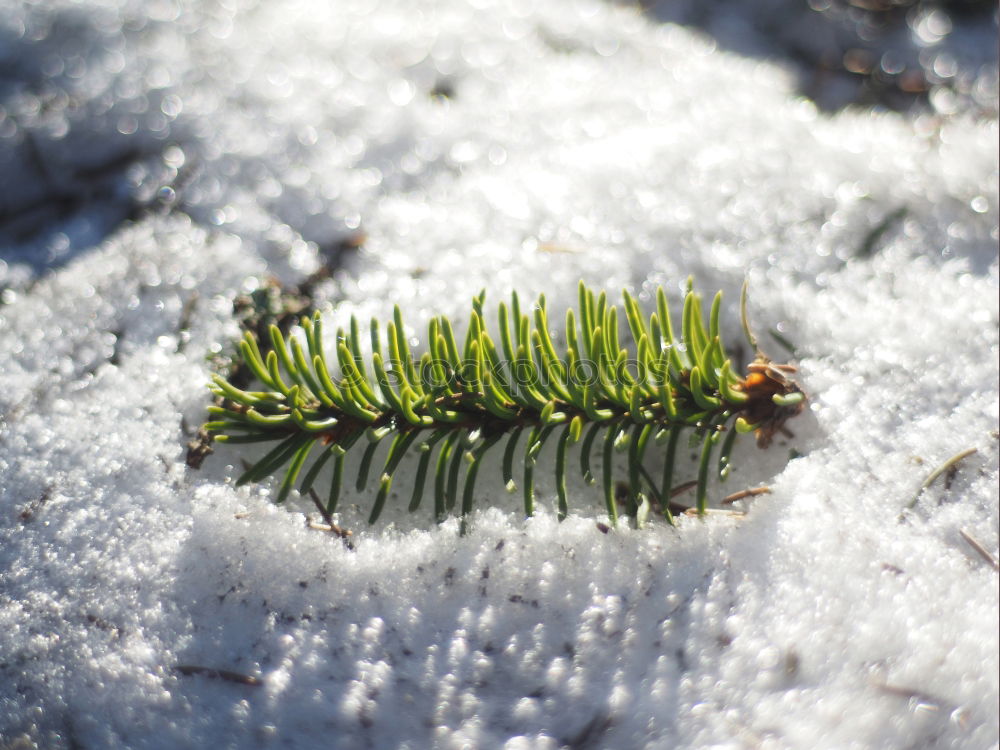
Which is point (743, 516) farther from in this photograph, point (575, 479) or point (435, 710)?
point (435, 710)

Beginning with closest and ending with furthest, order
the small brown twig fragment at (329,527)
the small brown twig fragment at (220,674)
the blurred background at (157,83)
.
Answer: the small brown twig fragment at (220,674), the small brown twig fragment at (329,527), the blurred background at (157,83)

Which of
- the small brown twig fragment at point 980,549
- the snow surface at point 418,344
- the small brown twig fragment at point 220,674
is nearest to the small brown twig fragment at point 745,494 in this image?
the snow surface at point 418,344

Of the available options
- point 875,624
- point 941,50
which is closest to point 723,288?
point 875,624

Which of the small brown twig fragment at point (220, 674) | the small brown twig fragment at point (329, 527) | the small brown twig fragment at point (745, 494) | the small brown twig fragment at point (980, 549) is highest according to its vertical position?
the small brown twig fragment at point (329, 527)

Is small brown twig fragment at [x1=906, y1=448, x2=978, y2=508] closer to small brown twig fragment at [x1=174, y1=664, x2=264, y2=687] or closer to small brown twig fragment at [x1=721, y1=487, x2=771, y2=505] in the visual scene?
small brown twig fragment at [x1=721, y1=487, x2=771, y2=505]

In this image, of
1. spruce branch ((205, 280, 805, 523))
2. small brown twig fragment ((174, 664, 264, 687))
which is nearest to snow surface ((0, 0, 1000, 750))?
small brown twig fragment ((174, 664, 264, 687))

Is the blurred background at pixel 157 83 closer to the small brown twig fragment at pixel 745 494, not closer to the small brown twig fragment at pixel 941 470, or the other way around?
the small brown twig fragment at pixel 745 494
